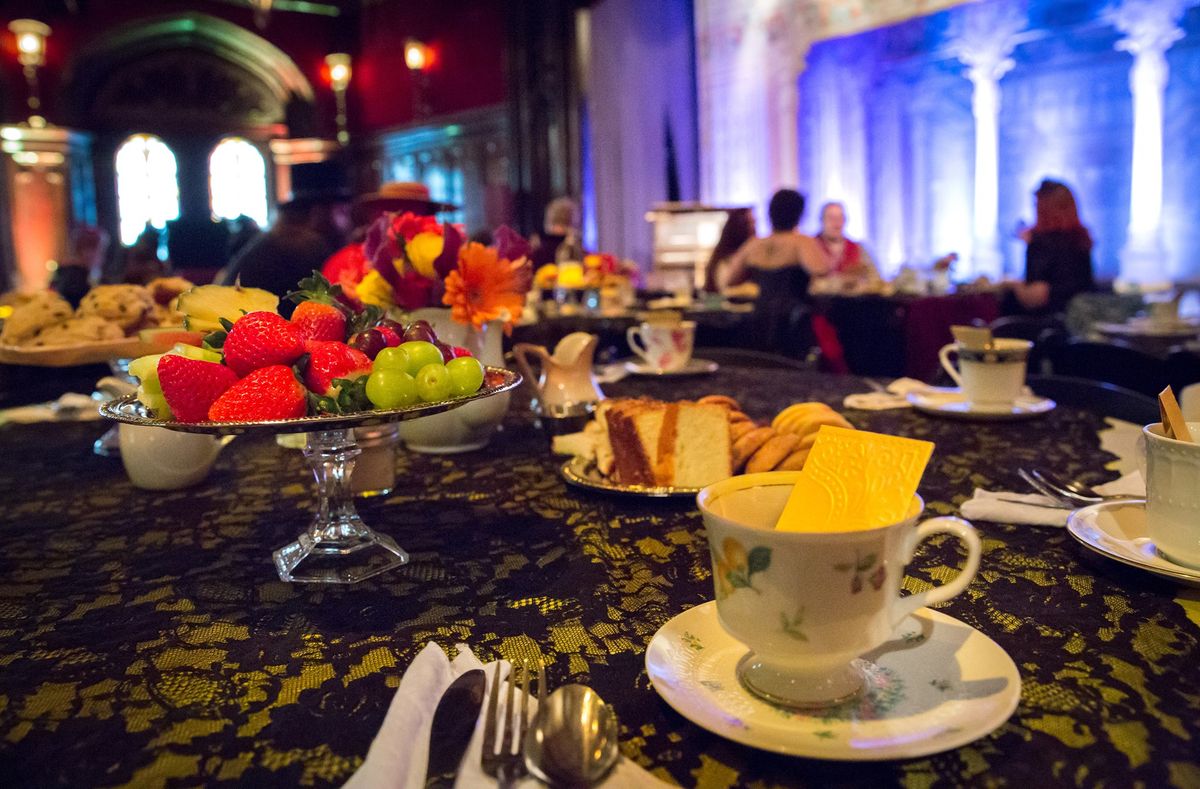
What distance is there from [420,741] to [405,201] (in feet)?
8.35

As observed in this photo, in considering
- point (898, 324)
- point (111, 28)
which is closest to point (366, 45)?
point (111, 28)

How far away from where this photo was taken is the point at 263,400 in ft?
2.79

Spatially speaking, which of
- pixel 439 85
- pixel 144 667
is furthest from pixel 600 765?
pixel 439 85

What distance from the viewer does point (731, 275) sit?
17.7ft

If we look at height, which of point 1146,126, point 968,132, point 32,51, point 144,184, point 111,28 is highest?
point 111,28

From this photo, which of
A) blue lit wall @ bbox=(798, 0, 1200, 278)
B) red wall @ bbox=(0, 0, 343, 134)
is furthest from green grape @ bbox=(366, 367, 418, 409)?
red wall @ bbox=(0, 0, 343, 134)

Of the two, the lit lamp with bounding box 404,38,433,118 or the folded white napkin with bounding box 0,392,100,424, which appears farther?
the lit lamp with bounding box 404,38,433,118

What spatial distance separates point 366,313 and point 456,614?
0.43 metres

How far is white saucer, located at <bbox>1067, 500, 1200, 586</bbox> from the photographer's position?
0.78 m

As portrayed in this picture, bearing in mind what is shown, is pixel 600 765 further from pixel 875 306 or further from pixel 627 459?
pixel 875 306

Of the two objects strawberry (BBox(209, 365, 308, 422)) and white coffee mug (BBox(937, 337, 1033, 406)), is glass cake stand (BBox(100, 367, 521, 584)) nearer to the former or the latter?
strawberry (BBox(209, 365, 308, 422))

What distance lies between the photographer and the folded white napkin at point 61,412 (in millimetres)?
Result: 1888

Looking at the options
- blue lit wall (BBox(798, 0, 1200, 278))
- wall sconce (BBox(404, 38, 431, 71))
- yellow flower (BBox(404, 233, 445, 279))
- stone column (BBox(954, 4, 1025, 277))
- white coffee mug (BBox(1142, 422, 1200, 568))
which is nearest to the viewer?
white coffee mug (BBox(1142, 422, 1200, 568))

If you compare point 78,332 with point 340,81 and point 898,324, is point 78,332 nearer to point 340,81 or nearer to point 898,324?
point 898,324
